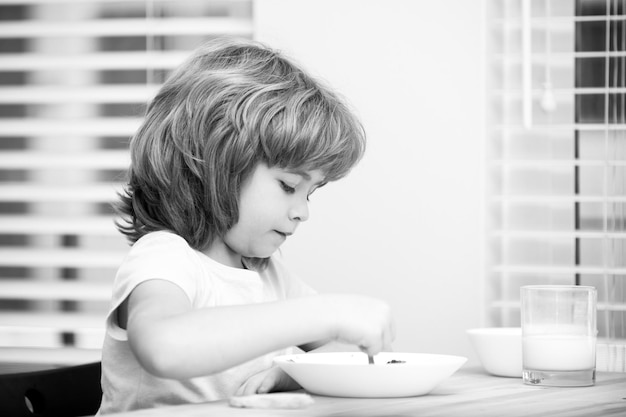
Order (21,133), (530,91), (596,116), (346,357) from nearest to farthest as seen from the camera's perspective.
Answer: (346,357)
(530,91)
(596,116)
(21,133)

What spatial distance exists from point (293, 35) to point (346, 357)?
1012mm

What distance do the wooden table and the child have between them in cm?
14

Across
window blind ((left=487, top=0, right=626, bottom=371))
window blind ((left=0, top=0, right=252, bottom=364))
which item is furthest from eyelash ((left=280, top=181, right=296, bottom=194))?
window blind ((left=0, top=0, right=252, bottom=364))

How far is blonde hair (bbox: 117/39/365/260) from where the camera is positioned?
1340mm

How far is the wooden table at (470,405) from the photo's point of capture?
37.4 inches

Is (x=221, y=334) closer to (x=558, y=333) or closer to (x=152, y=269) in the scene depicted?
(x=152, y=269)

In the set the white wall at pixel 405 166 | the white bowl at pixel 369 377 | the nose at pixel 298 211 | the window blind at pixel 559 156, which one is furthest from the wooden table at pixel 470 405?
the window blind at pixel 559 156

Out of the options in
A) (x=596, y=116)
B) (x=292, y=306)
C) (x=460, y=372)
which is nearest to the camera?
(x=292, y=306)

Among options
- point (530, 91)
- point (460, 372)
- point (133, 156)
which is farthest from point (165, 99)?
point (530, 91)

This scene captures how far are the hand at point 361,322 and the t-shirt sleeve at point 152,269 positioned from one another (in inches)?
8.6

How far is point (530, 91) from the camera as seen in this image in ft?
6.51

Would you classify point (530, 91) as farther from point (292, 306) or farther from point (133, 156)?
point (292, 306)

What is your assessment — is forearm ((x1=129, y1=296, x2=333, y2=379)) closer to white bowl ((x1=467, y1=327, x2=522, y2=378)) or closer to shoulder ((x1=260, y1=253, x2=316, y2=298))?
white bowl ((x1=467, y1=327, x2=522, y2=378))

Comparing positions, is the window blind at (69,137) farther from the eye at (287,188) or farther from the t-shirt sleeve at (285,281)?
the eye at (287,188)
